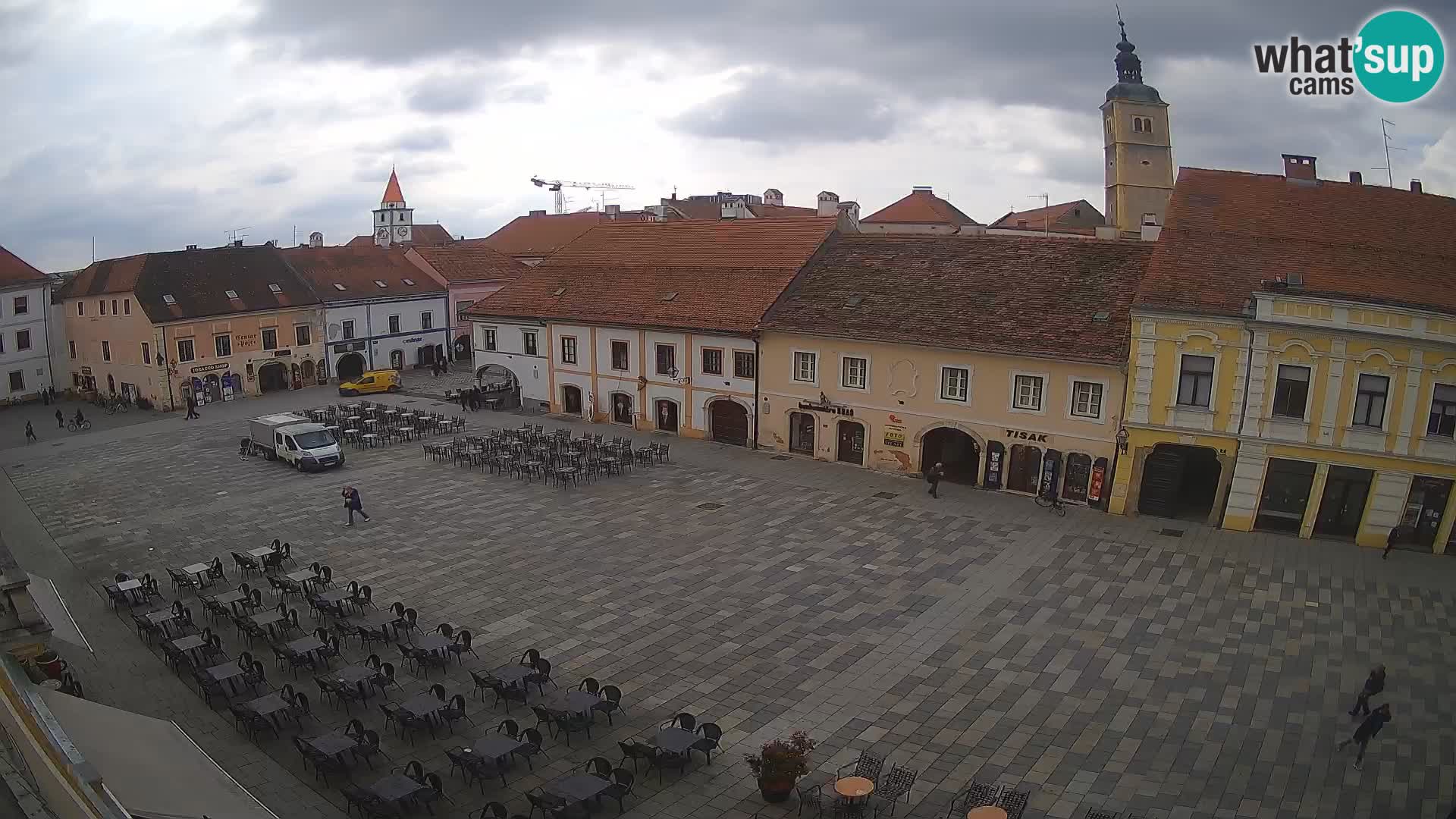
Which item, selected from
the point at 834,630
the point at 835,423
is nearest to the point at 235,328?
the point at 835,423

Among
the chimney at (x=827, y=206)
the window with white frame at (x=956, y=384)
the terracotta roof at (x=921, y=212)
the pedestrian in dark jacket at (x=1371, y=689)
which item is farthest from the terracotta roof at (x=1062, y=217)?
the pedestrian in dark jacket at (x=1371, y=689)

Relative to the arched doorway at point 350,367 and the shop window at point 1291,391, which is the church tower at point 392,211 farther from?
the shop window at point 1291,391

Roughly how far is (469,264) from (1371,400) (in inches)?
2169

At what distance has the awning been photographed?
11.9 meters

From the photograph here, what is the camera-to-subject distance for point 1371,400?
25875 mm

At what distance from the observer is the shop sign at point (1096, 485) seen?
29.8 meters

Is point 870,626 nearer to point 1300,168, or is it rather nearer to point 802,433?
point 802,433

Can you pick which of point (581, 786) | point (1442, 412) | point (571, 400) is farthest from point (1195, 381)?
point (571, 400)

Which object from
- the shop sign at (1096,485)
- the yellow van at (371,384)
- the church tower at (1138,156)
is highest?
the church tower at (1138,156)

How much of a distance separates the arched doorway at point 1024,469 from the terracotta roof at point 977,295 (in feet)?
11.0

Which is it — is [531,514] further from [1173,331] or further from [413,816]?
[1173,331]

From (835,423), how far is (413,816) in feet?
77.0

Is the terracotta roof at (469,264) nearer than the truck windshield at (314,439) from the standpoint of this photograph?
No

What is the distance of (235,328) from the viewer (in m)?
52.9
